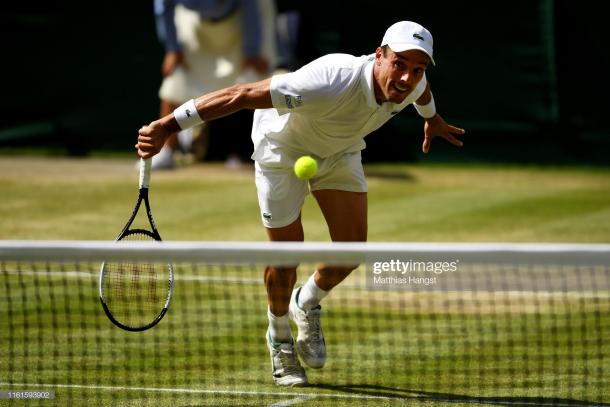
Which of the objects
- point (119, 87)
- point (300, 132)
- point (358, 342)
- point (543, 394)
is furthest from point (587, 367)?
point (119, 87)

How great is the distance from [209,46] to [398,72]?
26.9 ft

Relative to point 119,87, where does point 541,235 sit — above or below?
below

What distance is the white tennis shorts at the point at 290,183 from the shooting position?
19.1 ft

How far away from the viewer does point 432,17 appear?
14117 mm

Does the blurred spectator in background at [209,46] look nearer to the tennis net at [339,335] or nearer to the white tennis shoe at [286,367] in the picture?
the tennis net at [339,335]

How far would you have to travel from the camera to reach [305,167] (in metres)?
5.69

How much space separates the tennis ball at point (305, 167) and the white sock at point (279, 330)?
0.74m

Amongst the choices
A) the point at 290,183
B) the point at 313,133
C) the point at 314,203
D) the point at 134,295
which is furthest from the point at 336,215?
the point at 314,203

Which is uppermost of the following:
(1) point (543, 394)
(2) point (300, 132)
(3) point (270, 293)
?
(2) point (300, 132)

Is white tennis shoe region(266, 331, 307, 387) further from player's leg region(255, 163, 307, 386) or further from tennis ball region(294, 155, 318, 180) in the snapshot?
tennis ball region(294, 155, 318, 180)

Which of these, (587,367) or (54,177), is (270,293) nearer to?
(587,367)

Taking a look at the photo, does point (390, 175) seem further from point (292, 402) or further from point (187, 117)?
point (292, 402)

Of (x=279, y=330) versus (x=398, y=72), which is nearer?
(x=398, y=72)

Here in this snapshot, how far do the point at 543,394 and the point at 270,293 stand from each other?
142cm
